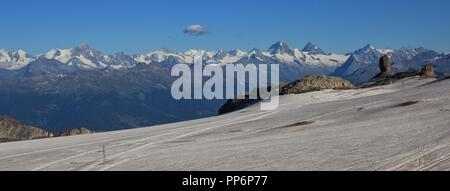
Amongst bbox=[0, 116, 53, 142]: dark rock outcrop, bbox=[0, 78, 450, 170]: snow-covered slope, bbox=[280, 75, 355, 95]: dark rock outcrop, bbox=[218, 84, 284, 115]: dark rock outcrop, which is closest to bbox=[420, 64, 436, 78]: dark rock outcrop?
bbox=[280, 75, 355, 95]: dark rock outcrop

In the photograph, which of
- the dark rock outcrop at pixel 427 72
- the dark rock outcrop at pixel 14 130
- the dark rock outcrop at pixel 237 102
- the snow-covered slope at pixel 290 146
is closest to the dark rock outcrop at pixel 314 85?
the dark rock outcrop at pixel 237 102

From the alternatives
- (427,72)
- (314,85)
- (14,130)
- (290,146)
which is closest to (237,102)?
(314,85)

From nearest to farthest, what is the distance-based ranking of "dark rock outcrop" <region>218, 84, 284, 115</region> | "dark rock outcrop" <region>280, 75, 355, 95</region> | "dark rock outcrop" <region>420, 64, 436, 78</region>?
1. "dark rock outcrop" <region>280, 75, 355, 95</region>
2. "dark rock outcrop" <region>218, 84, 284, 115</region>
3. "dark rock outcrop" <region>420, 64, 436, 78</region>

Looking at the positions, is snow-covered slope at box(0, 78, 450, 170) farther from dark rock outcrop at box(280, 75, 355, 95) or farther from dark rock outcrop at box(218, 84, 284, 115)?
dark rock outcrop at box(218, 84, 284, 115)

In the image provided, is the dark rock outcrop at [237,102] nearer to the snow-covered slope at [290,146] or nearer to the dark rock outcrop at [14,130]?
the dark rock outcrop at [14,130]

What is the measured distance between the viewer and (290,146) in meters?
27.0

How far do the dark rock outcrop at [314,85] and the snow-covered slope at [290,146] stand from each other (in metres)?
27.8

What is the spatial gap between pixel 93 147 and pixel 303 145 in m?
11.6

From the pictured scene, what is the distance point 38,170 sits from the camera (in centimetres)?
2348

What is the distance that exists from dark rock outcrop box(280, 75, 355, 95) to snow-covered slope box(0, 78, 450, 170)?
2780cm

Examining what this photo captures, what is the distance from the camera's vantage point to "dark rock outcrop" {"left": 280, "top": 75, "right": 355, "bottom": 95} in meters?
69.3

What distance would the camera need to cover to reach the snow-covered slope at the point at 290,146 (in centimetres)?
2233
